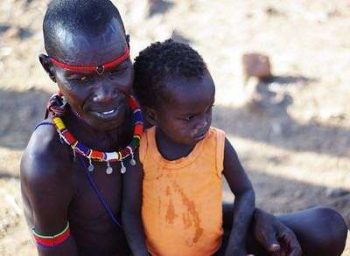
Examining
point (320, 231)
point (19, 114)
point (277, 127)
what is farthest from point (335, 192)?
point (19, 114)

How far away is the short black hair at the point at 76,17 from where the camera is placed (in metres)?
1.73

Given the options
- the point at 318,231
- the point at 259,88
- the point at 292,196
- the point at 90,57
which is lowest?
the point at 292,196

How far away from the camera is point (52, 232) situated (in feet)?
6.55

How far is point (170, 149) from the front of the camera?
2.04m

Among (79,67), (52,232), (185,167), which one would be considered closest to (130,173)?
(185,167)

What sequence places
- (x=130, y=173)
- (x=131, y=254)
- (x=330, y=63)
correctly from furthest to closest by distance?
(x=330, y=63), (x=131, y=254), (x=130, y=173)

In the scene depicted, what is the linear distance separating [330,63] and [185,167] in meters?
2.34

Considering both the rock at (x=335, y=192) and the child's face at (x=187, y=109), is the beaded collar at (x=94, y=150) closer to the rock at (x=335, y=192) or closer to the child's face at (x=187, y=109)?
the child's face at (x=187, y=109)

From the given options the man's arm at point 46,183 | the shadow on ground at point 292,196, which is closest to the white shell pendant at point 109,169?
the man's arm at point 46,183

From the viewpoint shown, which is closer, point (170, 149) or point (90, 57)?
point (90, 57)

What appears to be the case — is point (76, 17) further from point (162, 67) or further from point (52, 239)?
point (52, 239)

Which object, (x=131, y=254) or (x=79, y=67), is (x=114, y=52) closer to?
(x=79, y=67)

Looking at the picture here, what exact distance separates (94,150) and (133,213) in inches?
10.5

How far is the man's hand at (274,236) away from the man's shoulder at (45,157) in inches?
26.5
